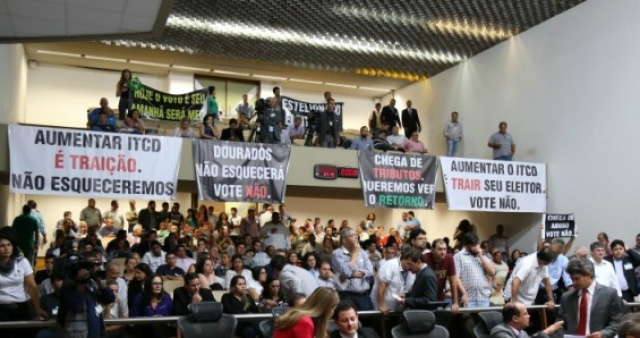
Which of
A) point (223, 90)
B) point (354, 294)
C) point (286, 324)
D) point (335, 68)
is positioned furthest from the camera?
point (223, 90)

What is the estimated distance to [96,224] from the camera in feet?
51.6

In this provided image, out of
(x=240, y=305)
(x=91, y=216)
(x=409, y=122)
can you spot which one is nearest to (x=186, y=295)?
(x=240, y=305)

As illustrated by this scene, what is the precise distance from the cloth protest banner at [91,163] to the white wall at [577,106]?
8.36 meters

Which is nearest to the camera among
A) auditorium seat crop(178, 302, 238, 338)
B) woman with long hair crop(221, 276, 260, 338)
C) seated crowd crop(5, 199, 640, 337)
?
auditorium seat crop(178, 302, 238, 338)

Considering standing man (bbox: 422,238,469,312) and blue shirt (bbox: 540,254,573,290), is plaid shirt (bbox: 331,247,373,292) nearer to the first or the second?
standing man (bbox: 422,238,469,312)

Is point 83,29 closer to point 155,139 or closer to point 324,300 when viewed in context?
point 155,139

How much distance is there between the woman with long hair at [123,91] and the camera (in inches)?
588

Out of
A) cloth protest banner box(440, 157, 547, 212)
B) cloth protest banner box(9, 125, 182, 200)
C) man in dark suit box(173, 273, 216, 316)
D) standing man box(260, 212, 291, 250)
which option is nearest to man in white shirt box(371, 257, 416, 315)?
man in dark suit box(173, 273, 216, 316)

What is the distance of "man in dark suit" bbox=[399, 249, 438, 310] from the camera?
7.38 metres

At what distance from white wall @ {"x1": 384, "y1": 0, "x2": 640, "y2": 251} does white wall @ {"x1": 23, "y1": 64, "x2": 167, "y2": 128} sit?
35.4ft

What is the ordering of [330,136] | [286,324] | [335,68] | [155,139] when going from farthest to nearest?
[335,68], [330,136], [155,139], [286,324]

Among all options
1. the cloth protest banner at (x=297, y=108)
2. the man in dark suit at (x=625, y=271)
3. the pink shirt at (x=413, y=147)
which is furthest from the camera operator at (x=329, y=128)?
the man in dark suit at (x=625, y=271)

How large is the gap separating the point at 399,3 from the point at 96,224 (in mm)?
8545

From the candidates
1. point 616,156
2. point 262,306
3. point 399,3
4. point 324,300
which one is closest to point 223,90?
point 399,3
